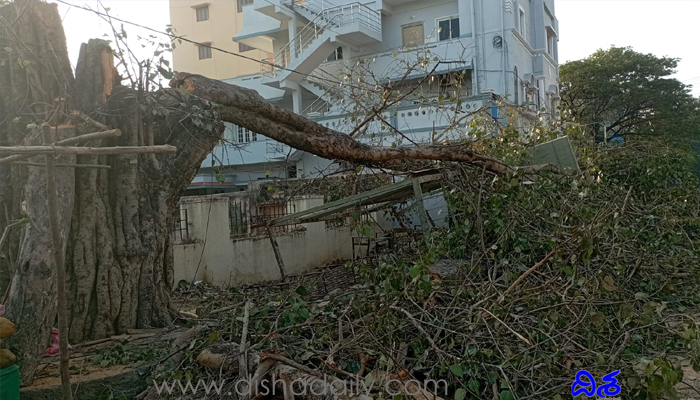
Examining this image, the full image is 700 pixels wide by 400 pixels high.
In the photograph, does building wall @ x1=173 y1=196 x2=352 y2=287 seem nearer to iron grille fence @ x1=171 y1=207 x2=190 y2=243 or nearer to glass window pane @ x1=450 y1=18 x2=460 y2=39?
iron grille fence @ x1=171 y1=207 x2=190 y2=243

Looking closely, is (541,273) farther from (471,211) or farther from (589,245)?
(471,211)

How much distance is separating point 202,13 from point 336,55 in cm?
1070

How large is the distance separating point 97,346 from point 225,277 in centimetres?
381

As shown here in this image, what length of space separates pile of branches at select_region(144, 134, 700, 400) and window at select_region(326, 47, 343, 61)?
50.3 feet

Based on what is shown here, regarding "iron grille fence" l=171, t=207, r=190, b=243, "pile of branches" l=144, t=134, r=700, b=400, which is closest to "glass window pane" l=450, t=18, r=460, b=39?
"iron grille fence" l=171, t=207, r=190, b=243

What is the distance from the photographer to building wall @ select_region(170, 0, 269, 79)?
27469mm

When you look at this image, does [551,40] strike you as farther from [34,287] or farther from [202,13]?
[34,287]

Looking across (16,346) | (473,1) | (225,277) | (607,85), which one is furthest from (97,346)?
(607,85)

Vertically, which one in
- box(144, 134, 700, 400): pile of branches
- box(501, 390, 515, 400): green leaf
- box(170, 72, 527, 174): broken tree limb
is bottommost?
box(501, 390, 515, 400): green leaf

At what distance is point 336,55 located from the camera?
21.1 m

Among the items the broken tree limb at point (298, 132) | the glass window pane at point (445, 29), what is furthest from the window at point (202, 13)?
the broken tree limb at point (298, 132)

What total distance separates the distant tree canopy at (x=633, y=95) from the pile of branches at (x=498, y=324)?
55.7ft

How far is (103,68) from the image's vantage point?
18.0 ft

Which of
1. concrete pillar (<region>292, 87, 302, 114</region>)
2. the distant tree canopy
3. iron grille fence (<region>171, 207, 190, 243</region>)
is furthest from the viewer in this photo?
the distant tree canopy
